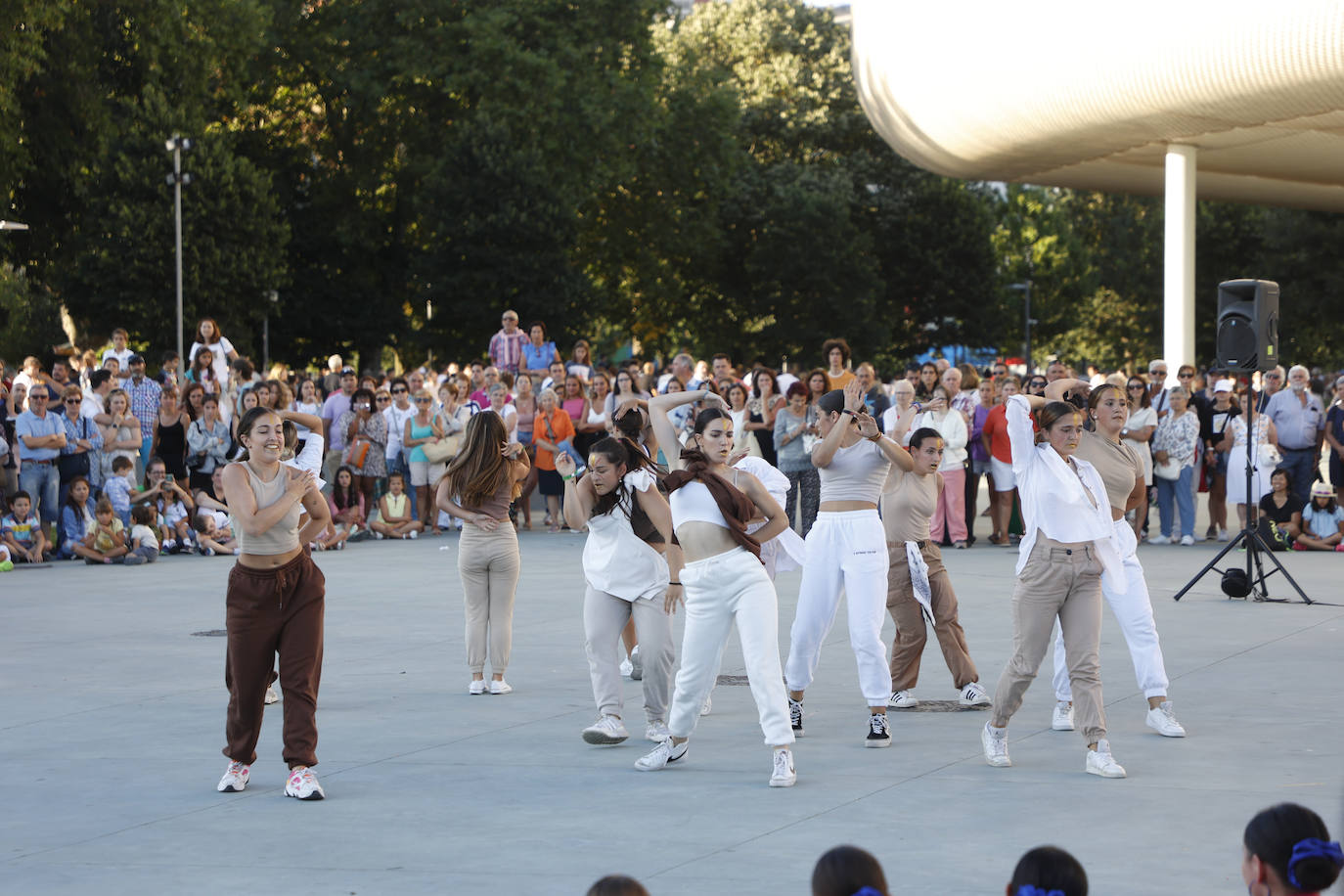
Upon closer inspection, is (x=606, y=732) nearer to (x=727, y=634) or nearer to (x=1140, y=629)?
(x=727, y=634)

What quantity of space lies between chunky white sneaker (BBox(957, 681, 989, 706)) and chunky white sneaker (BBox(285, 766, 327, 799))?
392 centimetres

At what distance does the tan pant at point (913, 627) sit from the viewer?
9.20 meters

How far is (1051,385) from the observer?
8070 millimetres

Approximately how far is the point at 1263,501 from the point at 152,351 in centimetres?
2970

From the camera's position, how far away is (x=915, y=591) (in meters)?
9.19

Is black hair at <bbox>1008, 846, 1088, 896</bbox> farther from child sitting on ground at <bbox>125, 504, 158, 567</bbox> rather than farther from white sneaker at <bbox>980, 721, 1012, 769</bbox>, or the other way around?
child sitting on ground at <bbox>125, 504, 158, 567</bbox>

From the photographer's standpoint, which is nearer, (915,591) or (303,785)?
(303,785)

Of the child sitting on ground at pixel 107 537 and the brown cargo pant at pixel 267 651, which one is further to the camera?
the child sitting on ground at pixel 107 537

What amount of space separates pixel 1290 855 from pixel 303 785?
16.3ft

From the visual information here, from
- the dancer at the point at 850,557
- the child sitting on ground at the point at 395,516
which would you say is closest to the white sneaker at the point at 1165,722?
the dancer at the point at 850,557

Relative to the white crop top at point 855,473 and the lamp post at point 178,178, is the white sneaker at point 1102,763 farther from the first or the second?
the lamp post at point 178,178

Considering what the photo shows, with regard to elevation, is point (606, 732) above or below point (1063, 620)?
below

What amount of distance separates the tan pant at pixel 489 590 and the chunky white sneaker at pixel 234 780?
257cm

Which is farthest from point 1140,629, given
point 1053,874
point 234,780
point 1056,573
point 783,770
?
point 1053,874
